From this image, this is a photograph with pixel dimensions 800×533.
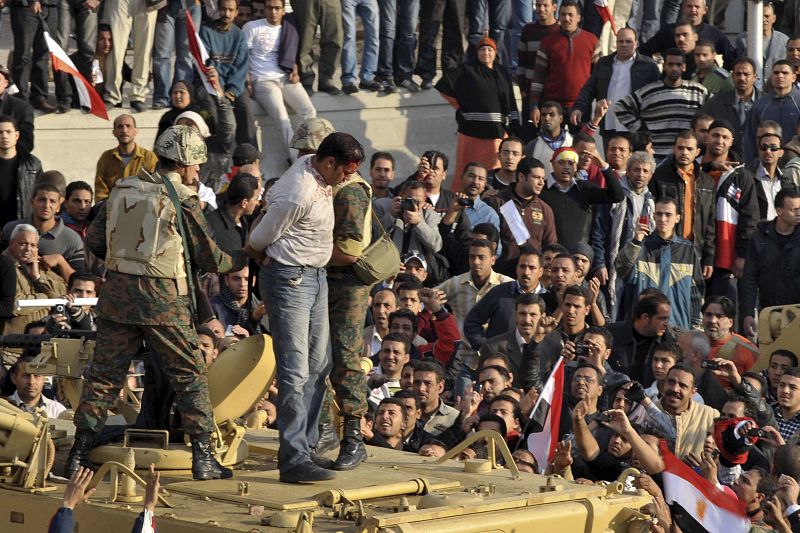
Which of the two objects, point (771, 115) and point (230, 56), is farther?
point (230, 56)

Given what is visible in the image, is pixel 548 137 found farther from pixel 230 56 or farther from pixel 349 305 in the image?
pixel 349 305

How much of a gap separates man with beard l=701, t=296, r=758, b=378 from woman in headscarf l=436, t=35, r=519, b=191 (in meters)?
5.36

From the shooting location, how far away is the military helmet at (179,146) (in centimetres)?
1090

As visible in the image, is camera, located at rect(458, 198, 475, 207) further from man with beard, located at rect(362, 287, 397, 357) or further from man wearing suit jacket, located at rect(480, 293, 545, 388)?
man wearing suit jacket, located at rect(480, 293, 545, 388)

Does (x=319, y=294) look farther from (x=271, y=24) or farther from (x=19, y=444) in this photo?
(x=271, y=24)

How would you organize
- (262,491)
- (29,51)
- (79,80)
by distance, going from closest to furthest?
(262,491)
(79,80)
(29,51)

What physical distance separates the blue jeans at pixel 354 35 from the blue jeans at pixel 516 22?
5.47 feet

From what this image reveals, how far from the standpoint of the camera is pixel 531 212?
59.7 ft

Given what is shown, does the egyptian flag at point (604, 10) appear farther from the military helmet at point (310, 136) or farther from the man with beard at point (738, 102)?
the military helmet at point (310, 136)

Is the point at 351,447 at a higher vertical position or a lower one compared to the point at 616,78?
lower

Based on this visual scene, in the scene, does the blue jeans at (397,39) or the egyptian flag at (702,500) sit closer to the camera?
the egyptian flag at (702,500)

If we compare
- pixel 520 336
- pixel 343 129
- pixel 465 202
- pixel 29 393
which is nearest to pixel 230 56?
pixel 343 129

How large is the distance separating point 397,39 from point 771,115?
4.76 metres

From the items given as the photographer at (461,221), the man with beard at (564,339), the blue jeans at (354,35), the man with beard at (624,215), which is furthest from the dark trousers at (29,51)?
the man with beard at (564,339)
